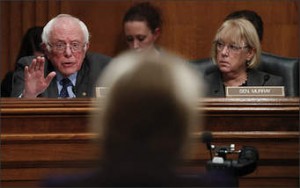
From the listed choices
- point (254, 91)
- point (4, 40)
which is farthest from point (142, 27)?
point (254, 91)

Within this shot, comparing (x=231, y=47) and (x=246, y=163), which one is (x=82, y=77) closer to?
(x=231, y=47)

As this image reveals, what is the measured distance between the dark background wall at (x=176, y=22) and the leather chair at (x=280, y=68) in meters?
0.91

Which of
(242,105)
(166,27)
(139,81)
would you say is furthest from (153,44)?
(139,81)

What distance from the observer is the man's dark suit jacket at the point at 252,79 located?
3.38 m

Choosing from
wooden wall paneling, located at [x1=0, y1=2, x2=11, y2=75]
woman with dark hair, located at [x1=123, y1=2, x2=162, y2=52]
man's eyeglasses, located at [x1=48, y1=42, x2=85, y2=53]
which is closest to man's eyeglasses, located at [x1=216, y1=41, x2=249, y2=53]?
woman with dark hair, located at [x1=123, y1=2, x2=162, y2=52]

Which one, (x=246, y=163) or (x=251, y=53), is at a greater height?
(x=251, y=53)

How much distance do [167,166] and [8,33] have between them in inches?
137

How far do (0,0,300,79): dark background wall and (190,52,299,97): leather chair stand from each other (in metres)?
0.91

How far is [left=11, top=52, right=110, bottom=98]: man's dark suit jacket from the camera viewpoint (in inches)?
126

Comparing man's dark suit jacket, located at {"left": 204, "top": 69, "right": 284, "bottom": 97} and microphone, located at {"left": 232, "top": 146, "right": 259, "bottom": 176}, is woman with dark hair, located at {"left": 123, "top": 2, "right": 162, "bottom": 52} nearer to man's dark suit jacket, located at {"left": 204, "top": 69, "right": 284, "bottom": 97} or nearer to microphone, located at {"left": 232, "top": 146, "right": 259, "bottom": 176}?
man's dark suit jacket, located at {"left": 204, "top": 69, "right": 284, "bottom": 97}

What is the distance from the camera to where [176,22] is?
180 inches

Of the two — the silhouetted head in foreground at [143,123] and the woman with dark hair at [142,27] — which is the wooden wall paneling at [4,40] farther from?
the silhouetted head in foreground at [143,123]

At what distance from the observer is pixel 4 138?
246 cm

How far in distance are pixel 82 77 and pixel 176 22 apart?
54.5 inches
